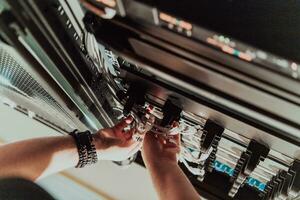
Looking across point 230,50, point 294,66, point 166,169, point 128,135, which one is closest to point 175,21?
point 230,50

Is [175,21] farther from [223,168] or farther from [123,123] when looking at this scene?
[223,168]

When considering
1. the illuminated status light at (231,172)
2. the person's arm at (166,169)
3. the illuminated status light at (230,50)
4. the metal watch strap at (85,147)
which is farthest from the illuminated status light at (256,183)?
the illuminated status light at (230,50)

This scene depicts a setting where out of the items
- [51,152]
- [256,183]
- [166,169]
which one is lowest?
→ [51,152]

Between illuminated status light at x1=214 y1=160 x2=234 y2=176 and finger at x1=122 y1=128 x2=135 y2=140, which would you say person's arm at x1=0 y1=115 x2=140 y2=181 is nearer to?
finger at x1=122 y1=128 x2=135 y2=140

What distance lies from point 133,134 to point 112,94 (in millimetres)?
206

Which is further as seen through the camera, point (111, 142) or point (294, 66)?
point (111, 142)

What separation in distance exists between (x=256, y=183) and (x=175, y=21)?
0.87 metres

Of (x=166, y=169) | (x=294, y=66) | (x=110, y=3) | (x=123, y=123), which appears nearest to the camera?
(x=294, y=66)

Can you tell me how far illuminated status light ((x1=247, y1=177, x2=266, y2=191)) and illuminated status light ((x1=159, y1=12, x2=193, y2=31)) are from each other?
32.8 inches

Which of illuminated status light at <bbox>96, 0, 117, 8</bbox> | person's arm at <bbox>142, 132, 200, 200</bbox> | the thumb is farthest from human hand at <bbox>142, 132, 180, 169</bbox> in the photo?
illuminated status light at <bbox>96, 0, 117, 8</bbox>

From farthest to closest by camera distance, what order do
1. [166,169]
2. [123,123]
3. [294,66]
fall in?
[123,123] < [166,169] < [294,66]

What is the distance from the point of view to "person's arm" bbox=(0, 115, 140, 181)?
3.93 feet

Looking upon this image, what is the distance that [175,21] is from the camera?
70cm

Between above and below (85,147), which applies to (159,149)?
above
